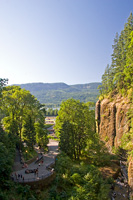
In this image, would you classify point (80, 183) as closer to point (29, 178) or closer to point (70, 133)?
point (29, 178)

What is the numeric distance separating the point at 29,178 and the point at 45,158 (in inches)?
363

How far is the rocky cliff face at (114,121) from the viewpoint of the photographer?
28.7m

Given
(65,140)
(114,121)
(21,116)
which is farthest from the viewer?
(114,121)

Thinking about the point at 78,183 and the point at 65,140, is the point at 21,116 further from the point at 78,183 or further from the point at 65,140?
the point at 78,183

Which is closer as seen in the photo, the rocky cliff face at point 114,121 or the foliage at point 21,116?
the foliage at point 21,116

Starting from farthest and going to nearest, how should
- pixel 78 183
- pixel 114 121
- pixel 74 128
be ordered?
pixel 114 121
pixel 74 128
pixel 78 183

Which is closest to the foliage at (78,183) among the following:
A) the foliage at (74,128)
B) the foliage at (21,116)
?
the foliage at (74,128)

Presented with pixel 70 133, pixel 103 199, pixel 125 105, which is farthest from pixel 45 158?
pixel 125 105

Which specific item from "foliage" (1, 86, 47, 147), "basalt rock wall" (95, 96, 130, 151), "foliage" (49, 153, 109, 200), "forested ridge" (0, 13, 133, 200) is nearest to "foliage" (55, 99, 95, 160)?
"forested ridge" (0, 13, 133, 200)

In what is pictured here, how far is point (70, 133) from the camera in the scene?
28.0m

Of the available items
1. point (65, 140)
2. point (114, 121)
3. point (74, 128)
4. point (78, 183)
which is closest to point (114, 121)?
point (114, 121)

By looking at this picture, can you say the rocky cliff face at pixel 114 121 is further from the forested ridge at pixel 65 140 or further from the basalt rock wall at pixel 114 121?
the forested ridge at pixel 65 140

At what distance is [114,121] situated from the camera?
109ft

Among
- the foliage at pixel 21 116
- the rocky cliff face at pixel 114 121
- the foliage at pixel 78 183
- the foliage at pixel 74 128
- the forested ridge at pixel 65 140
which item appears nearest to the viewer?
the foliage at pixel 78 183
